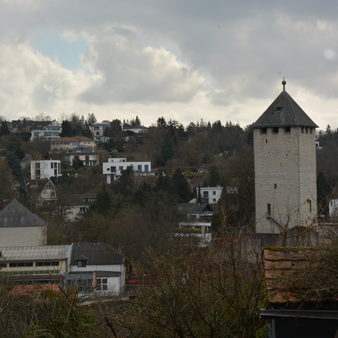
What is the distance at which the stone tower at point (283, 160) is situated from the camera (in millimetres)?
26500

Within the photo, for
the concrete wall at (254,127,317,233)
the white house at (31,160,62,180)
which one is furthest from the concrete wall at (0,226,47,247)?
the white house at (31,160,62,180)

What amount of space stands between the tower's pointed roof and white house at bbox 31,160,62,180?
163 feet

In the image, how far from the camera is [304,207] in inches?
1035

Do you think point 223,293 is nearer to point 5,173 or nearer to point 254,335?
point 254,335

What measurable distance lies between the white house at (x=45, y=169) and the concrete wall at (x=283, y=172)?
49.5 metres

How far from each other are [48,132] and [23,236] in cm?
7524

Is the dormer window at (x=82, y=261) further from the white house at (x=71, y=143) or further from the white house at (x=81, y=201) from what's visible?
the white house at (x=71, y=143)

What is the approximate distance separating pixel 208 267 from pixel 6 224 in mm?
28547

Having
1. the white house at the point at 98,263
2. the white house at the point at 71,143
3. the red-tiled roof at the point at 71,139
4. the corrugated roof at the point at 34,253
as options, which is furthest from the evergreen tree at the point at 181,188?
the red-tiled roof at the point at 71,139

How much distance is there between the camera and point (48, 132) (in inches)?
4274

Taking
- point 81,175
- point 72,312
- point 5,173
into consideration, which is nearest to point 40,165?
point 81,175

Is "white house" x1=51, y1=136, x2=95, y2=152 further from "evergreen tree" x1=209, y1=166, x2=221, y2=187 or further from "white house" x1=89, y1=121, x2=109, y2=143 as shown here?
"evergreen tree" x1=209, y1=166, x2=221, y2=187

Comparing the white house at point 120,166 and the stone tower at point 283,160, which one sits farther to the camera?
the white house at point 120,166

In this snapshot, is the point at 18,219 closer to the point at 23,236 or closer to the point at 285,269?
the point at 23,236
